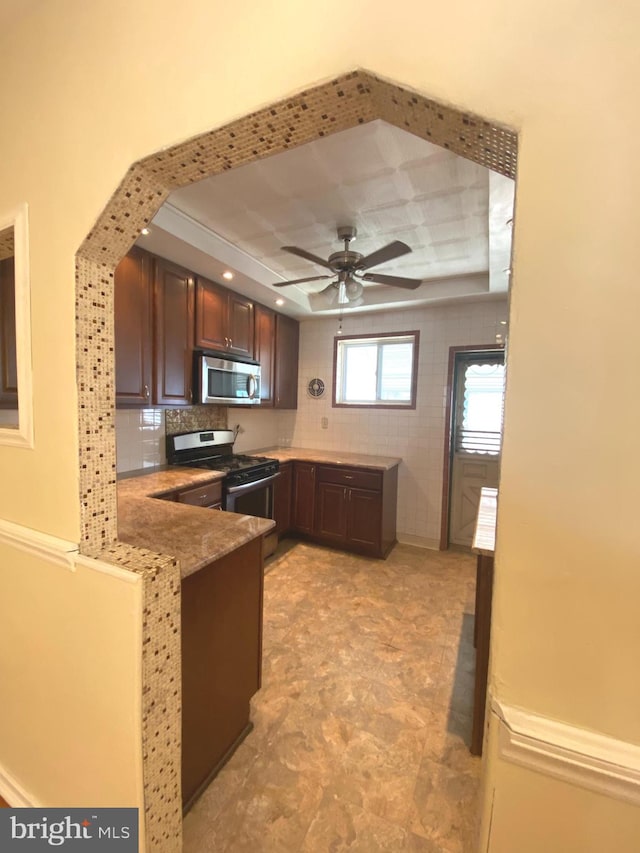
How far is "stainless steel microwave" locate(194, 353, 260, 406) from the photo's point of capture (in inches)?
108

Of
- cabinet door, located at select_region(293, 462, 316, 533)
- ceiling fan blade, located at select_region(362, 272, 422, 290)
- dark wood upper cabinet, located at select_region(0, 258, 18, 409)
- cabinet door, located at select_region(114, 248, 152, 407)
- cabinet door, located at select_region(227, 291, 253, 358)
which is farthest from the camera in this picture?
cabinet door, located at select_region(293, 462, 316, 533)

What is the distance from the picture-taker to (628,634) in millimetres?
543

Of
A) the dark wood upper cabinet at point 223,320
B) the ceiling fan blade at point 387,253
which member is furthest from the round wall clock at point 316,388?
the ceiling fan blade at point 387,253

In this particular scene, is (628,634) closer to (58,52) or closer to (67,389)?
(67,389)

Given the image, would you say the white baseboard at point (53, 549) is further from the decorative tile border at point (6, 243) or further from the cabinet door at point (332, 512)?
the cabinet door at point (332, 512)

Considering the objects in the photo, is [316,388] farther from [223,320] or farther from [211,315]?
[211,315]

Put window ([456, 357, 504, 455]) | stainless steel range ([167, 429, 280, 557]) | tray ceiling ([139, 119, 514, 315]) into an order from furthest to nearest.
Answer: window ([456, 357, 504, 455]) < stainless steel range ([167, 429, 280, 557]) < tray ceiling ([139, 119, 514, 315])

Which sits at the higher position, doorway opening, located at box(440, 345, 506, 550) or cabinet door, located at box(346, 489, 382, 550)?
doorway opening, located at box(440, 345, 506, 550)

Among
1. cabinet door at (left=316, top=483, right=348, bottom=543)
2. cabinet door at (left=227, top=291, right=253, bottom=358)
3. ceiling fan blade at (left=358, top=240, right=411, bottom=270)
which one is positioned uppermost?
ceiling fan blade at (left=358, top=240, right=411, bottom=270)

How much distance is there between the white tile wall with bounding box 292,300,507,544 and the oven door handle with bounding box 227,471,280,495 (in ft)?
3.49

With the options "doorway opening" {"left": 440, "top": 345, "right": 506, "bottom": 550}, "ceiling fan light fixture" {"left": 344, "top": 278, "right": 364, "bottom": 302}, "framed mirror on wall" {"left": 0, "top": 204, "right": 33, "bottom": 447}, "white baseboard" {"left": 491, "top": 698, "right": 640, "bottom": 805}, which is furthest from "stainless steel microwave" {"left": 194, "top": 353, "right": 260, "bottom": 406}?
"white baseboard" {"left": 491, "top": 698, "right": 640, "bottom": 805}

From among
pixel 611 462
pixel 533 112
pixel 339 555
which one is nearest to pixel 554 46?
pixel 533 112

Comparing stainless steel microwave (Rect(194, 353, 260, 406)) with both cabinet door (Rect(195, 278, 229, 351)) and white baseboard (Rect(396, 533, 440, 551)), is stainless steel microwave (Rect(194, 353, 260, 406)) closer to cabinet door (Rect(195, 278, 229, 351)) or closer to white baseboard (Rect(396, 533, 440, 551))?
cabinet door (Rect(195, 278, 229, 351))

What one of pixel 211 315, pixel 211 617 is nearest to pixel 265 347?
pixel 211 315
